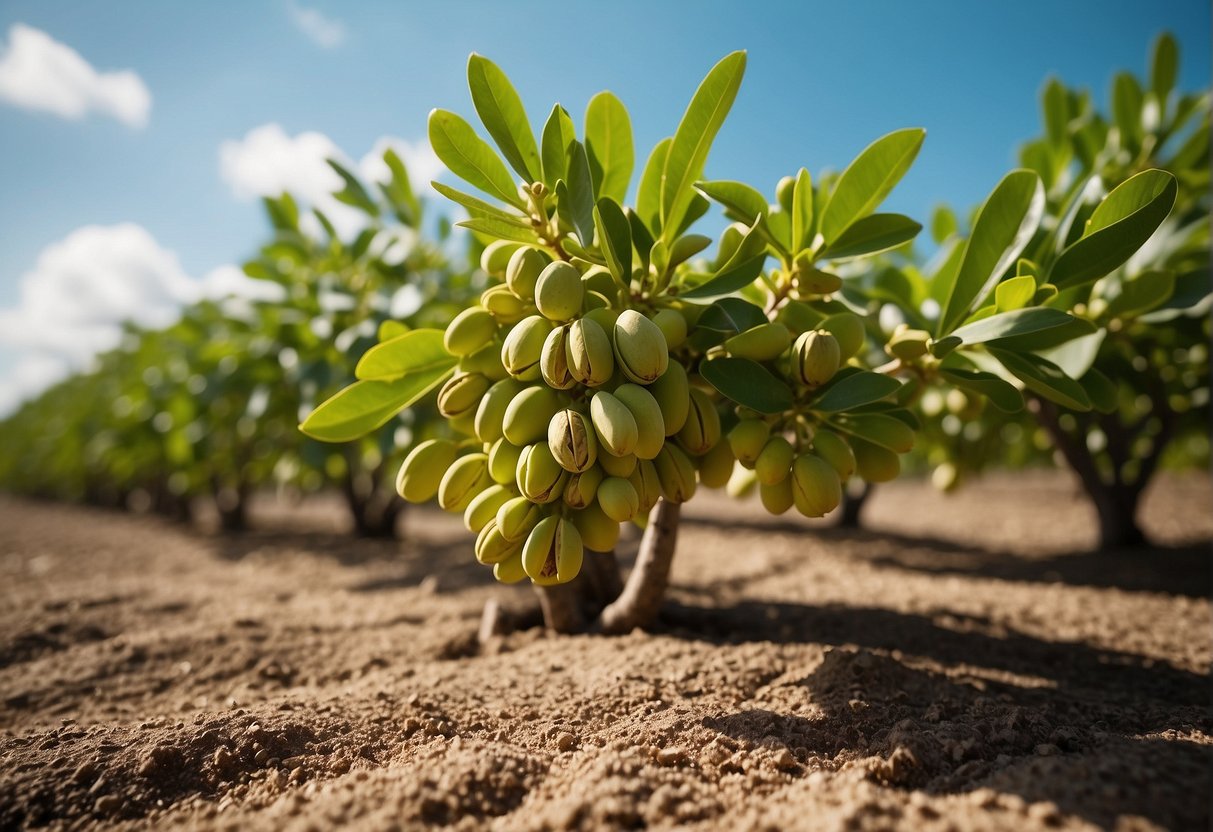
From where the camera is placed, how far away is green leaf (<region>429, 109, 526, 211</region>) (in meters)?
1.10

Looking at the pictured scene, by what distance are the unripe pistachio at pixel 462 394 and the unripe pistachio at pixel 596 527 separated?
0.83 feet

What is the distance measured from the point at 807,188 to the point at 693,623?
1.10 metres

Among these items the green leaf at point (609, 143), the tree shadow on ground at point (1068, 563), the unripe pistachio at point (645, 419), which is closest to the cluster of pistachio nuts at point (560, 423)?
the unripe pistachio at point (645, 419)

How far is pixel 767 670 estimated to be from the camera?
133 cm

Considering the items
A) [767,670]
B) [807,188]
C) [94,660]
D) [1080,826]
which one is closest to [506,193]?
[807,188]

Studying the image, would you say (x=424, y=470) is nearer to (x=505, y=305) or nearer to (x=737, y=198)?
(x=505, y=305)

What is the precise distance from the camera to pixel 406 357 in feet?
3.77

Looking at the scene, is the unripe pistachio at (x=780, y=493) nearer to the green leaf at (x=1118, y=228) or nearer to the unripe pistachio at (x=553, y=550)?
the unripe pistachio at (x=553, y=550)

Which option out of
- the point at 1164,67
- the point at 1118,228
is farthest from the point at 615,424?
the point at 1164,67

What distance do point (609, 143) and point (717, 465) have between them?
2.00ft

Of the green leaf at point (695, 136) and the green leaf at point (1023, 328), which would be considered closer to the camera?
the green leaf at point (1023, 328)

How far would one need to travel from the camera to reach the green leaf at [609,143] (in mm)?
1199

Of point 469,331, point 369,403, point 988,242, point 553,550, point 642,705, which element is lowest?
point 642,705

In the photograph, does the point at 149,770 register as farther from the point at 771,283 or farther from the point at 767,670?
the point at 771,283
